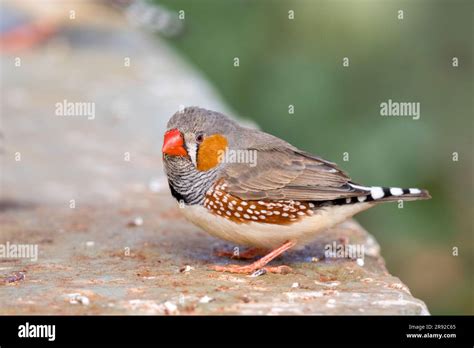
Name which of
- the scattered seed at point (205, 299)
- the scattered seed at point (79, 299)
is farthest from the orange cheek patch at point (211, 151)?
the scattered seed at point (79, 299)

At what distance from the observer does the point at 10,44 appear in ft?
33.5

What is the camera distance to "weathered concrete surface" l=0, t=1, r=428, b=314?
12.6 feet

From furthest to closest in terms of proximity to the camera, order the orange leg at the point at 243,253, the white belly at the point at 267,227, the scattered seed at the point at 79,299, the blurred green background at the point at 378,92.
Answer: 1. the blurred green background at the point at 378,92
2. the orange leg at the point at 243,253
3. the white belly at the point at 267,227
4. the scattered seed at the point at 79,299

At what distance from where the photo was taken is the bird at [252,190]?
4500mm

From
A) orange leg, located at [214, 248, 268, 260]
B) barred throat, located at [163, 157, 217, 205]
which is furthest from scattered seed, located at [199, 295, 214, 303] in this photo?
orange leg, located at [214, 248, 268, 260]

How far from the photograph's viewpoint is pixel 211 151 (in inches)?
182

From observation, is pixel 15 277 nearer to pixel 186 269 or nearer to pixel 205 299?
pixel 186 269

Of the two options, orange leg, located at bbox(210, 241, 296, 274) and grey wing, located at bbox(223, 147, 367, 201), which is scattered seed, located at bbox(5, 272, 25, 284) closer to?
orange leg, located at bbox(210, 241, 296, 274)

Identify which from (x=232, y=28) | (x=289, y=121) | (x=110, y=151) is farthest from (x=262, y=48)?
(x=110, y=151)

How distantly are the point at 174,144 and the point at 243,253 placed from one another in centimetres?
75

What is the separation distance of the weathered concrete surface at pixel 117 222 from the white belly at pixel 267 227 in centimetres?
19

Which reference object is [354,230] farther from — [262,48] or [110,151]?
[262,48]

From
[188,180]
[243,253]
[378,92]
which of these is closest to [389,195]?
[243,253]

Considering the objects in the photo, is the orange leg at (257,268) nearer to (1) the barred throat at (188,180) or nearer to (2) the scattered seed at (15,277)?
(1) the barred throat at (188,180)
